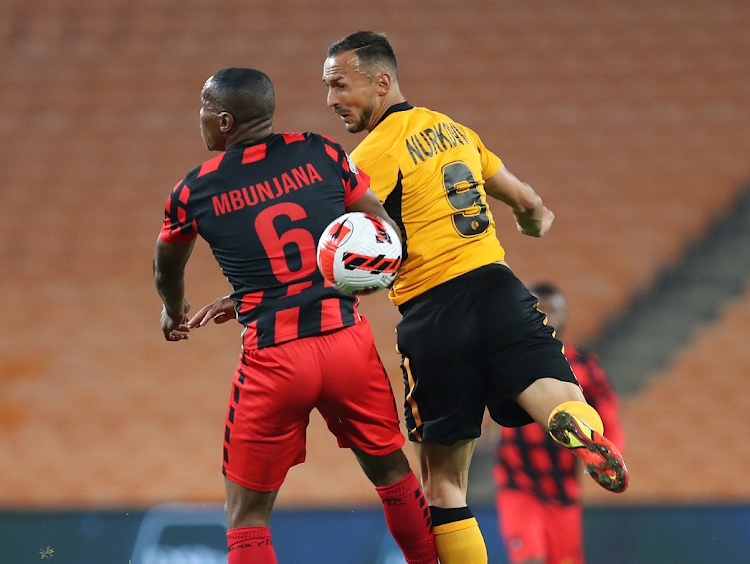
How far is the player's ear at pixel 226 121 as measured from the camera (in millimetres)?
2850

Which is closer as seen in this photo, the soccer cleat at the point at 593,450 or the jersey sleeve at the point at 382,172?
the soccer cleat at the point at 593,450

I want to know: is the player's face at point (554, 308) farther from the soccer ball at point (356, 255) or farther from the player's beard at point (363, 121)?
the soccer ball at point (356, 255)

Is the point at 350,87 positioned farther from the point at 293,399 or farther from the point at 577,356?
the point at 577,356

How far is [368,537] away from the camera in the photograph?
5977 mm

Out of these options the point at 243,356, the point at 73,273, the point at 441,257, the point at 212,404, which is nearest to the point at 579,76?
the point at 212,404

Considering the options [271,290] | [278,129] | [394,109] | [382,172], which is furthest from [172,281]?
[278,129]

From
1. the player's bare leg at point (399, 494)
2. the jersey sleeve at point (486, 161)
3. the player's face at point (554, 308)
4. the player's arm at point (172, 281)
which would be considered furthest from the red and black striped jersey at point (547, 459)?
the player's arm at point (172, 281)

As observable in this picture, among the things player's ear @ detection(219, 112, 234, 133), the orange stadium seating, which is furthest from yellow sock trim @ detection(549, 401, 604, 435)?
the orange stadium seating

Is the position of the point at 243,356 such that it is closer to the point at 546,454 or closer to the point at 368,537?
the point at 546,454

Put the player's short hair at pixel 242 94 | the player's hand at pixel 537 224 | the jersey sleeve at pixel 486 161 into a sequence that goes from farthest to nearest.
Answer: the player's hand at pixel 537 224, the jersey sleeve at pixel 486 161, the player's short hair at pixel 242 94

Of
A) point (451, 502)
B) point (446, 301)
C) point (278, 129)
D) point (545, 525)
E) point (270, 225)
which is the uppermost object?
point (270, 225)

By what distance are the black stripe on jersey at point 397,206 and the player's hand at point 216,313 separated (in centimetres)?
58

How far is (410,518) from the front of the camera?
3.00 m

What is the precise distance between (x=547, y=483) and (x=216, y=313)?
7.92 ft
